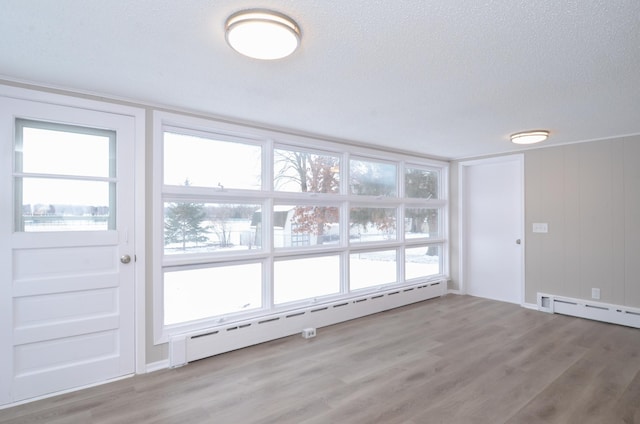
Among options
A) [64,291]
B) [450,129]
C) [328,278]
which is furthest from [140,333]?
[450,129]

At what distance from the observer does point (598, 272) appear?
439cm

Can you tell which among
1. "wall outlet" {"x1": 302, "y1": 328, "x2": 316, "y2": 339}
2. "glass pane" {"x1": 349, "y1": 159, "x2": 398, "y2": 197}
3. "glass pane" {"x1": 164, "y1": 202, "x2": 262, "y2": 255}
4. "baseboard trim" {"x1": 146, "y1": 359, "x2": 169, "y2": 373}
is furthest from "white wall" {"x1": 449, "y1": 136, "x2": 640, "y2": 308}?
"baseboard trim" {"x1": 146, "y1": 359, "x2": 169, "y2": 373}

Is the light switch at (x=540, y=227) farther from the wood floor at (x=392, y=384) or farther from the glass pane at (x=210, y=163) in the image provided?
the glass pane at (x=210, y=163)

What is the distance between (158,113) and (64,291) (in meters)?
1.68

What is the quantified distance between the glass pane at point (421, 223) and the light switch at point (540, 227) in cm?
152

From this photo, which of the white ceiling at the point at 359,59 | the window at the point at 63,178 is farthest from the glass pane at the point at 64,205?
the white ceiling at the point at 359,59

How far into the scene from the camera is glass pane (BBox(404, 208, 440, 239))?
5520mm

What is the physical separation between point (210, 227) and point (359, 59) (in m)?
2.22

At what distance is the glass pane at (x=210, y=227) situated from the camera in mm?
3242

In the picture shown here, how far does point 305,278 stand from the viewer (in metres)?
4.21

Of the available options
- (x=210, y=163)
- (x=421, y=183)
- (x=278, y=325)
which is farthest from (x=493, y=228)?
(x=210, y=163)

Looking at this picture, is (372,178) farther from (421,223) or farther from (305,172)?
(421,223)

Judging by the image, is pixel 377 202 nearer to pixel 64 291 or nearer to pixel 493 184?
pixel 493 184

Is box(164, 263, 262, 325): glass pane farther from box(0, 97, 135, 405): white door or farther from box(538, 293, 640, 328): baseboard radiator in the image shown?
box(538, 293, 640, 328): baseboard radiator
